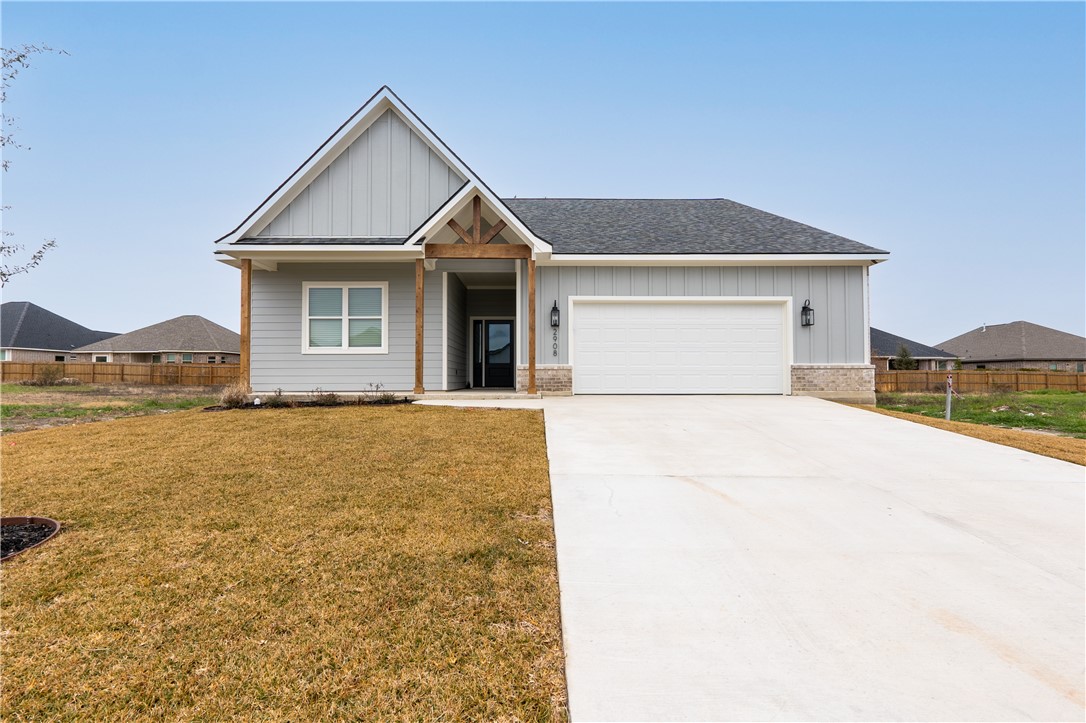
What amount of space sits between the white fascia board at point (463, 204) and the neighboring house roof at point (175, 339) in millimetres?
29340

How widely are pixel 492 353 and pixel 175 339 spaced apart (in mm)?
28686

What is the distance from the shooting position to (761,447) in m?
5.98

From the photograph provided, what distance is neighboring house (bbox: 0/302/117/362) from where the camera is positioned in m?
34.9

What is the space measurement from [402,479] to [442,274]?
7688mm

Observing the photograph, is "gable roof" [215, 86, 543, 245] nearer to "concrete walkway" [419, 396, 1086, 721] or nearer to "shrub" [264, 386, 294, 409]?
"shrub" [264, 386, 294, 409]

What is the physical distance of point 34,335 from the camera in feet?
119

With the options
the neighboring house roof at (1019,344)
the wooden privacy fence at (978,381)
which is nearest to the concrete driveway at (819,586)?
the wooden privacy fence at (978,381)

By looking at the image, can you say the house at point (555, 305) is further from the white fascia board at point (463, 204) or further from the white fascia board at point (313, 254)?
the white fascia board at point (463, 204)

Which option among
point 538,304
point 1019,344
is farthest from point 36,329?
point 1019,344

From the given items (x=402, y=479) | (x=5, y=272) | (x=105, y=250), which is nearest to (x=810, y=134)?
(x=402, y=479)

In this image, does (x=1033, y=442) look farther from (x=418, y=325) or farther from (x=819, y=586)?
(x=418, y=325)

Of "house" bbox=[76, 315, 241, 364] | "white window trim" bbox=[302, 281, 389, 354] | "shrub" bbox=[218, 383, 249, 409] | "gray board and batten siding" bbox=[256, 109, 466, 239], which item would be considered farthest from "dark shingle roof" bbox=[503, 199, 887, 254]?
"house" bbox=[76, 315, 241, 364]

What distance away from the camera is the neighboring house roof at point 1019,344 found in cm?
3741

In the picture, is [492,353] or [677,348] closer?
[677,348]
